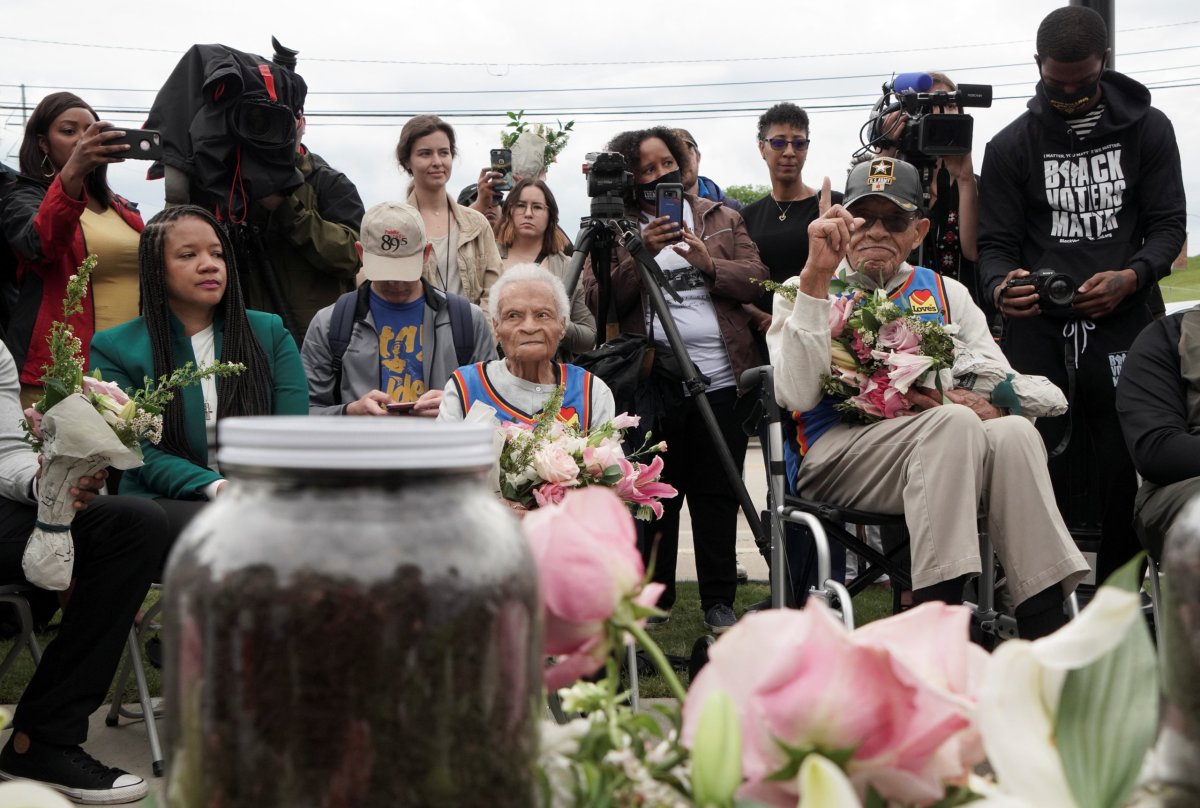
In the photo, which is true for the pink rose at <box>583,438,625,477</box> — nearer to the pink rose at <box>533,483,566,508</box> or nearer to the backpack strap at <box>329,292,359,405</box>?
the pink rose at <box>533,483,566,508</box>

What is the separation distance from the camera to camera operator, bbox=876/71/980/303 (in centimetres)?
493

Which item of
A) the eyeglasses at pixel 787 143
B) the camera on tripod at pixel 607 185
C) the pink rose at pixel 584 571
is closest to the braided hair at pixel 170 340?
the camera on tripod at pixel 607 185

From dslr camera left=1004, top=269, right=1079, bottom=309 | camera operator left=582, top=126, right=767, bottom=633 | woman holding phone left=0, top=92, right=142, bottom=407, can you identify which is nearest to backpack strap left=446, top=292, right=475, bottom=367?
camera operator left=582, top=126, right=767, bottom=633

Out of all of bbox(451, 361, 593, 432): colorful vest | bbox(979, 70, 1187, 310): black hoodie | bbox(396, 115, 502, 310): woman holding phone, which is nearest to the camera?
bbox(451, 361, 593, 432): colorful vest

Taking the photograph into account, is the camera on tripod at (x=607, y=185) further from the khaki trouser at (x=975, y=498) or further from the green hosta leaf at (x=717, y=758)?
the green hosta leaf at (x=717, y=758)

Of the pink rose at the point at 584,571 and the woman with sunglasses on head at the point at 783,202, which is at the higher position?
the woman with sunglasses on head at the point at 783,202

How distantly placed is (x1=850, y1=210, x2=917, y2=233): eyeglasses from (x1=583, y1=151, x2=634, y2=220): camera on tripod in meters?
1.05

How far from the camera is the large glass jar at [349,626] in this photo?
533mm

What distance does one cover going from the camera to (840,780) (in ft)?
1.71

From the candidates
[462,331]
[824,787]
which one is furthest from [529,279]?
[824,787]

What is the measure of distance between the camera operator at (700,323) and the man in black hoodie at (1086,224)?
99 centimetres

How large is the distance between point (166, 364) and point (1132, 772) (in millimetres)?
3694

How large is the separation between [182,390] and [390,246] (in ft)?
3.31

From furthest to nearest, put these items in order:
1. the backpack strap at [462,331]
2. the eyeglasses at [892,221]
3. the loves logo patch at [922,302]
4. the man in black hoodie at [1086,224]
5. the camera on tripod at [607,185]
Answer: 1. the camera on tripod at [607,185]
2. the backpack strap at [462,331]
3. the man in black hoodie at [1086,224]
4. the eyeglasses at [892,221]
5. the loves logo patch at [922,302]
